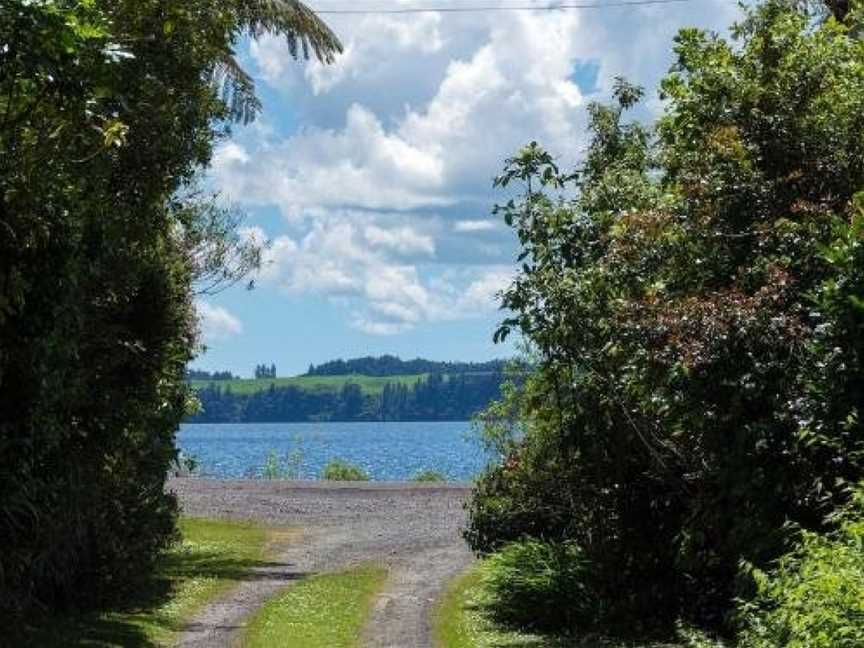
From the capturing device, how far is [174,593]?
65.7 ft

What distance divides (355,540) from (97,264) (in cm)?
1621

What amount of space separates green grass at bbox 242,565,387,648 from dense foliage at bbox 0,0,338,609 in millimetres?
2332

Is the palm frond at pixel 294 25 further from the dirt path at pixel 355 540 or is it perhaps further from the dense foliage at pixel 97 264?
the dirt path at pixel 355 540

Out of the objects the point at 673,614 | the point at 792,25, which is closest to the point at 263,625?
the point at 673,614

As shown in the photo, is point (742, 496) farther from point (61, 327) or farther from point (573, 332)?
point (61, 327)

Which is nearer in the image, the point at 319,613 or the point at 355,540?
the point at 319,613

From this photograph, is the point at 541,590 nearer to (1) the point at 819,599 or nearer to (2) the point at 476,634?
(2) the point at 476,634

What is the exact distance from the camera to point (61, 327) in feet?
37.7

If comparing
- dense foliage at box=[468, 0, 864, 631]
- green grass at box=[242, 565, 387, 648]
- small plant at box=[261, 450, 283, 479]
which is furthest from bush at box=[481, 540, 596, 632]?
small plant at box=[261, 450, 283, 479]

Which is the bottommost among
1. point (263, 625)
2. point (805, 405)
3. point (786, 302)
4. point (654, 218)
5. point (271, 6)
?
point (263, 625)

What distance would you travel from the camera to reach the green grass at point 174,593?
15789 mm

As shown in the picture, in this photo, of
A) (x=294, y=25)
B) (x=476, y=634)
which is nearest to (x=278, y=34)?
(x=294, y=25)

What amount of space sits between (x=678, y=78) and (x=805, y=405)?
5191mm

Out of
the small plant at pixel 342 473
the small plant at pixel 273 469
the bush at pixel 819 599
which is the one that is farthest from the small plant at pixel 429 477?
the bush at pixel 819 599
